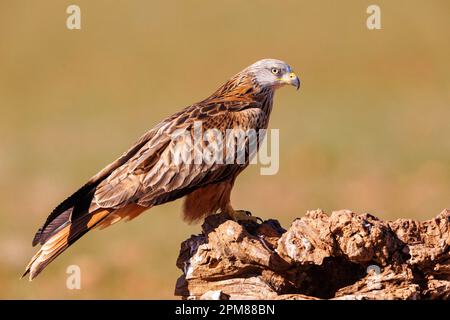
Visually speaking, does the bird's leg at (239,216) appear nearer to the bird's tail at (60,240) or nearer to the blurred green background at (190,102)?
the bird's tail at (60,240)

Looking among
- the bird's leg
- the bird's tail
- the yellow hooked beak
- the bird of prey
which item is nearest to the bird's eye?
the yellow hooked beak

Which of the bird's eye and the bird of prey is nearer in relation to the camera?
the bird of prey

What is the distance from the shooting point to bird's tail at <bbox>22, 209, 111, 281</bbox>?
44.6ft

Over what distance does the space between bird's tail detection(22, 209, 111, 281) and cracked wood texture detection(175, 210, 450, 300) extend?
1.32 metres

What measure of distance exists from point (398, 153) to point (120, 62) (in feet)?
74.0

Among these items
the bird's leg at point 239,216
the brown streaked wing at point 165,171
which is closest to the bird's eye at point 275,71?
the brown streaked wing at point 165,171

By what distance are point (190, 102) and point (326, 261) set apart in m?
30.9

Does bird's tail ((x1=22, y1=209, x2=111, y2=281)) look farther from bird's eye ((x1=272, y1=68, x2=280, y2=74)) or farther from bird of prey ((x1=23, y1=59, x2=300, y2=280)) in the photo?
bird's eye ((x1=272, y1=68, x2=280, y2=74))

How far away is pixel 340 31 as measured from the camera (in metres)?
55.6

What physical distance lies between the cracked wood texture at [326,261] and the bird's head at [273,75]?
321cm

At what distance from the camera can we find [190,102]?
142 ft

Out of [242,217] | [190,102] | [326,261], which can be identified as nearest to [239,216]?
[242,217]

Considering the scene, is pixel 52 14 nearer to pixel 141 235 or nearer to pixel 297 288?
pixel 141 235

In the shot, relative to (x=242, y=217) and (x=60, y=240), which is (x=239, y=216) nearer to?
(x=242, y=217)
